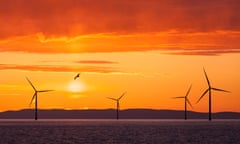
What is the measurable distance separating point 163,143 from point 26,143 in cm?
2885

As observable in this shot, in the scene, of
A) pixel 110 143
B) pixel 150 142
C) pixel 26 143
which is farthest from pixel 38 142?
pixel 150 142

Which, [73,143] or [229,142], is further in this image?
[229,142]

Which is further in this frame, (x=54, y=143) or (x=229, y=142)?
(x=229, y=142)

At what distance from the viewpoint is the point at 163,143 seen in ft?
441

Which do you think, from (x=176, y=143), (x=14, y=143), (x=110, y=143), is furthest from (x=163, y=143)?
(x=14, y=143)

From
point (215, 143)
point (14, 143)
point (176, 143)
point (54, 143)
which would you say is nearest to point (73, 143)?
point (54, 143)

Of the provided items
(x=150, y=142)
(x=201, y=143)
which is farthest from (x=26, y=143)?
(x=201, y=143)

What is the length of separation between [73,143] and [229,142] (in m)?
35.1

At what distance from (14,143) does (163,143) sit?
1237 inches

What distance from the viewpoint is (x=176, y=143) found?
134750mm

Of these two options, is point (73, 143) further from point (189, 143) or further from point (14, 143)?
point (189, 143)

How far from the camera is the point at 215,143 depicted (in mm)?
136875

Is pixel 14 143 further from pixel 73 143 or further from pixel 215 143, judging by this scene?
pixel 215 143

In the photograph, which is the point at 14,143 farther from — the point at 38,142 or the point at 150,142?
the point at 150,142
